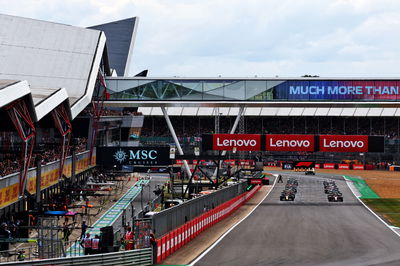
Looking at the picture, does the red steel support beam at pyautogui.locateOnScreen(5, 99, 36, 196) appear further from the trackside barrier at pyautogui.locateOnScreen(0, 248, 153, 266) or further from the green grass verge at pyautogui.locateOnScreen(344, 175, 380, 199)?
the green grass verge at pyautogui.locateOnScreen(344, 175, 380, 199)

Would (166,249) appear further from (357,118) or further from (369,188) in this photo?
(357,118)

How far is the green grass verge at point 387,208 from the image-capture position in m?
40.0

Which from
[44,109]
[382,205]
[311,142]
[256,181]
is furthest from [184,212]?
[256,181]

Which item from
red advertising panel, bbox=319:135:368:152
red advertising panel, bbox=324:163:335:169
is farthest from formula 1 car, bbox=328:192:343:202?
red advertising panel, bbox=324:163:335:169

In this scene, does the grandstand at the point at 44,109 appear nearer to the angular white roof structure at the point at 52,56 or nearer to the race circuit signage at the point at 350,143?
the angular white roof structure at the point at 52,56

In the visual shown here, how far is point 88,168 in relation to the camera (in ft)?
193

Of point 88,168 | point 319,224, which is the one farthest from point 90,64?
point 319,224

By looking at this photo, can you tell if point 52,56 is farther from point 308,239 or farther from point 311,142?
point 308,239

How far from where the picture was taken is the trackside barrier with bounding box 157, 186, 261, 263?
24.2m

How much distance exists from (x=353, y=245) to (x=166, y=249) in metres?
8.75

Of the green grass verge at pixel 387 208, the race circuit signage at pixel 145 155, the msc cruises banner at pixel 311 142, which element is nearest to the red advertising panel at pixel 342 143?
the msc cruises banner at pixel 311 142

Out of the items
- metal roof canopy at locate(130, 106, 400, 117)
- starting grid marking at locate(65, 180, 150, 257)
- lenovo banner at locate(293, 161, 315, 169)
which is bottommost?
starting grid marking at locate(65, 180, 150, 257)

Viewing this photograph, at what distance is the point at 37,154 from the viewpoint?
4294cm

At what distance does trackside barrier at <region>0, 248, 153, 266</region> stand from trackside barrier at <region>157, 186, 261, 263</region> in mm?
1210
